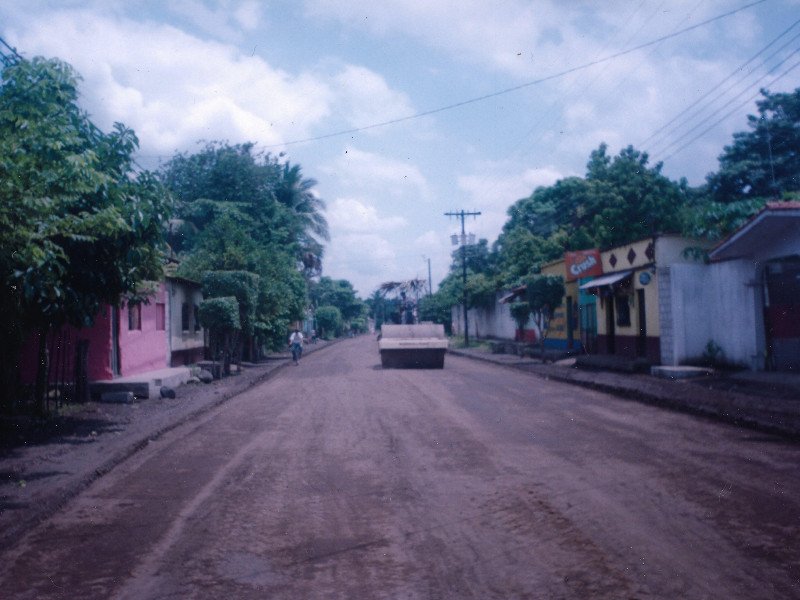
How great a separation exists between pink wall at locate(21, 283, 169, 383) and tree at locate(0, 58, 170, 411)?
374 centimetres

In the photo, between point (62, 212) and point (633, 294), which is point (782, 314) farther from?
point (62, 212)

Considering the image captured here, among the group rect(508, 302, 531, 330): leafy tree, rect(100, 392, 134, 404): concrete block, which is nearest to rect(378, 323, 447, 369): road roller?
rect(508, 302, 531, 330): leafy tree

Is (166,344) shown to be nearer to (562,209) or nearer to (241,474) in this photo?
(241,474)

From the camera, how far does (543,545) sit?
519cm

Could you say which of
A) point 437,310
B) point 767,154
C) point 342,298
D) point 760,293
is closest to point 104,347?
point 760,293

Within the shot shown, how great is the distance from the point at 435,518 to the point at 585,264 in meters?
22.1

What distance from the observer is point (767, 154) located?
1233 inches

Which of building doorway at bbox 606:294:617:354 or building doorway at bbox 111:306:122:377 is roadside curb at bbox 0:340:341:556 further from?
building doorway at bbox 606:294:617:354

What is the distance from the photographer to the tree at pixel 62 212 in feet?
26.6

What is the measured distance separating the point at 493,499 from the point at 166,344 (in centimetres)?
1886

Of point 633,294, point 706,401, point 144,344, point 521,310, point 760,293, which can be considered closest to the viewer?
point 706,401

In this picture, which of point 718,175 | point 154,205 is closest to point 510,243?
point 718,175

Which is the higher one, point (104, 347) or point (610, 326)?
point (610, 326)

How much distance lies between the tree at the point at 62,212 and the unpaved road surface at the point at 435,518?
113 inches
